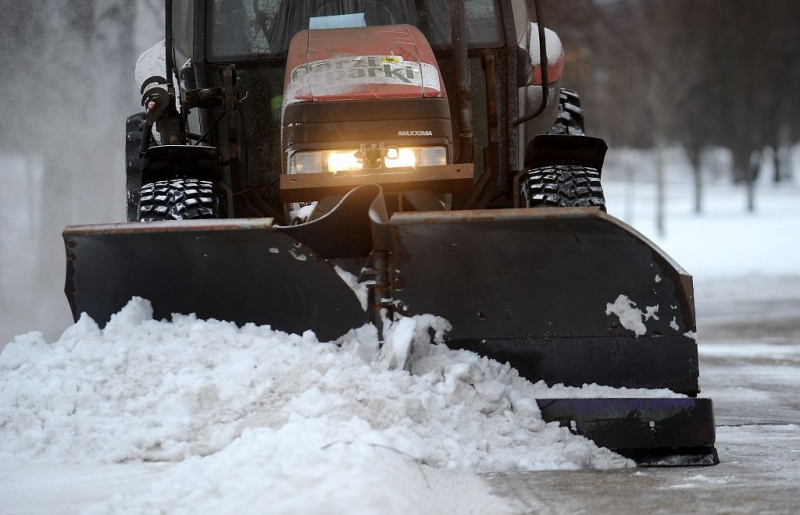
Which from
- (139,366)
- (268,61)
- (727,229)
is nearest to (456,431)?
(139,366)

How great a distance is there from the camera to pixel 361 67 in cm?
490

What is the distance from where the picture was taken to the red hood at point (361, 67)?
191 inches

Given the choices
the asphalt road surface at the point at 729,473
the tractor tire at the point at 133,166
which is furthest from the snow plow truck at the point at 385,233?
the tractor tire at the point at 133,166

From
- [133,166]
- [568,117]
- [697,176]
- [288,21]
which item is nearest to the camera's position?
[288,21]

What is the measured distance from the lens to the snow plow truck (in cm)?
421

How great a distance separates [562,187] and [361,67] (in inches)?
44.4

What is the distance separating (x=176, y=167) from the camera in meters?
5.21

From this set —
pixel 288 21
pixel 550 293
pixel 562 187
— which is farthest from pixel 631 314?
pixel 288 21

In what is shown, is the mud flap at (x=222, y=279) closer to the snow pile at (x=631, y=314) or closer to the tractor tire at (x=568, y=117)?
the snow pile at (x=631, y=314)

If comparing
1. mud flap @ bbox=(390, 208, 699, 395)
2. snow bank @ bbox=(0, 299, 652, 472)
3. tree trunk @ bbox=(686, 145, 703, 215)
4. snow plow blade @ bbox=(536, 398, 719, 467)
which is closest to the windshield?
mud flap @ bbox=(390, 208, 699, 395)

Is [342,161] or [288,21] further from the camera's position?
[288,21]

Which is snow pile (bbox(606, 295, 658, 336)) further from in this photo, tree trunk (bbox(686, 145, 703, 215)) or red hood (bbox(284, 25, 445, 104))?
tree trunk (bbox(686, 145, 703, 215))

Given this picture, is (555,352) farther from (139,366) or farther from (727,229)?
(727,229)

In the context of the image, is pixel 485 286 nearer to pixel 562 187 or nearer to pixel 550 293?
pixel 550 293
